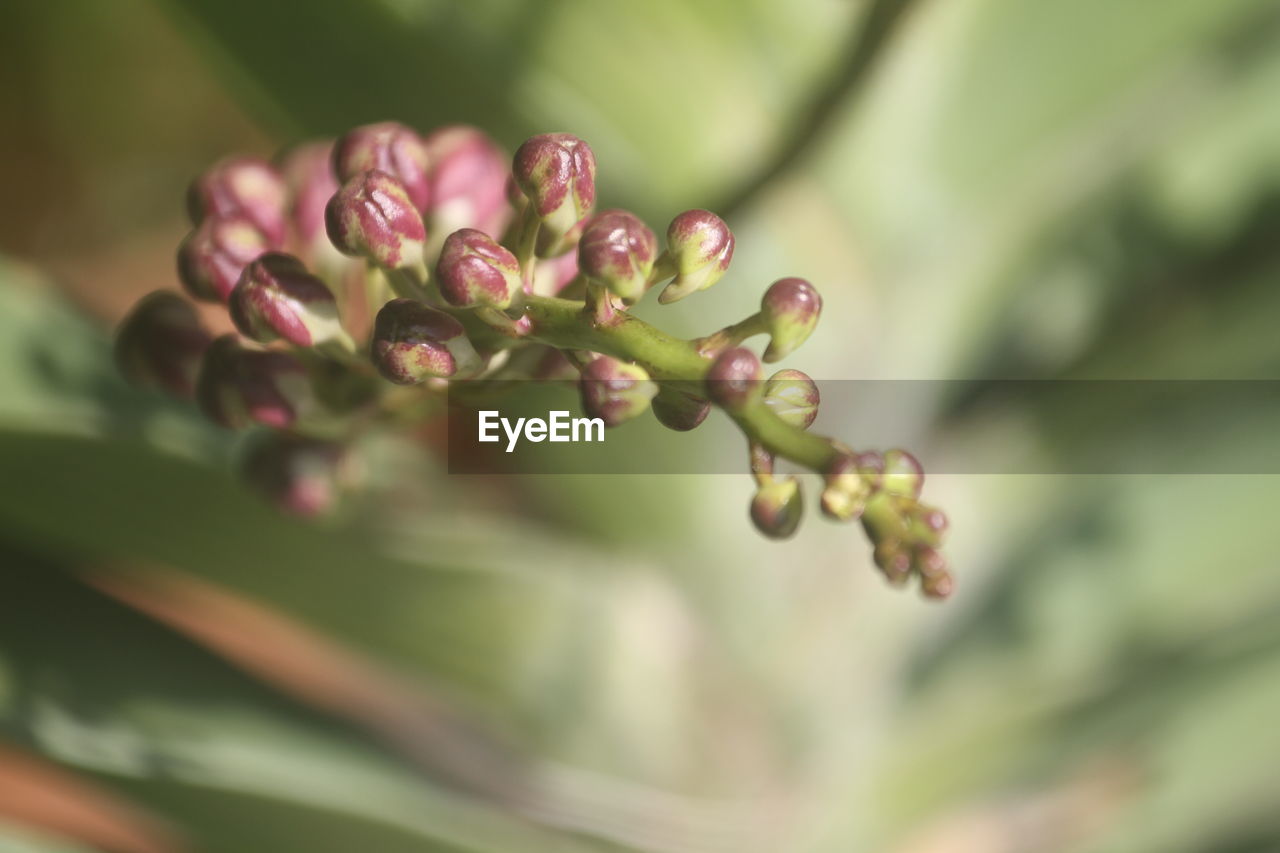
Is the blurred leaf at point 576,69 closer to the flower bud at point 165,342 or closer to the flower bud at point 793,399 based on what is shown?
the flower bud at point 165,342

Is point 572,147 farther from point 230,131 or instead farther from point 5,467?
point 230,131

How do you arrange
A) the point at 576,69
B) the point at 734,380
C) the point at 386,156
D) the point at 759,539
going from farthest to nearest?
the point at 759,539 → the point at 576,69 → the point at 386,156 → the point at 734,380

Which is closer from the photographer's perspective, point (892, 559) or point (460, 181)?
point (892, 559)

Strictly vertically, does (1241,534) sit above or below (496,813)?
above

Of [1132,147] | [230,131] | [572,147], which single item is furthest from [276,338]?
[230,131]

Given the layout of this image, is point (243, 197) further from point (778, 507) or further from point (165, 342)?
point (778, 507)

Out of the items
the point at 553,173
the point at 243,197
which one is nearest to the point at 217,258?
the point at 243,197

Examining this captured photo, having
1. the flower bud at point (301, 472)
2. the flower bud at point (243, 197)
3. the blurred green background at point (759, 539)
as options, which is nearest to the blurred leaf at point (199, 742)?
the blurred green background at point (759, 539)
